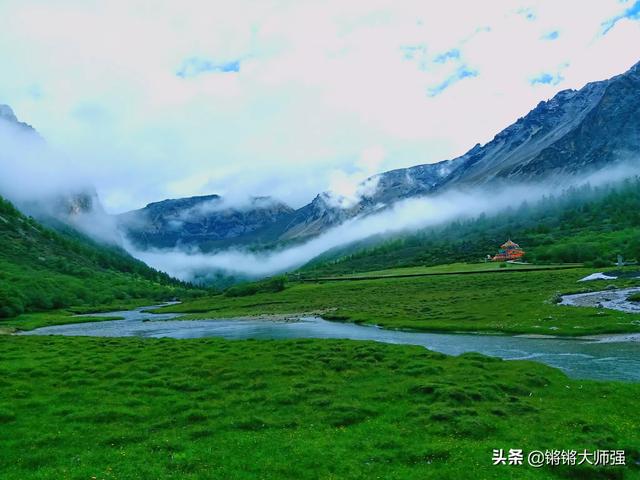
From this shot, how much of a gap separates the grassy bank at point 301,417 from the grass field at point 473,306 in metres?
33.0

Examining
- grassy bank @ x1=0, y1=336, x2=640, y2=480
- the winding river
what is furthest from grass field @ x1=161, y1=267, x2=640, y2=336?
grassy bank @ x1=0, y1=336, x2=640, y2=480

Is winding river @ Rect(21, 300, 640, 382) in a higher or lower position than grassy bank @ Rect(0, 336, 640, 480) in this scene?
lower

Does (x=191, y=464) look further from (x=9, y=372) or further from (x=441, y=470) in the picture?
(x=9, y=372)

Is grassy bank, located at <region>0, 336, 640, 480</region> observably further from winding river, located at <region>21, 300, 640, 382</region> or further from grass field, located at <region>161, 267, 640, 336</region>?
grass field, located at <region>161, 267, 640, 336</region>

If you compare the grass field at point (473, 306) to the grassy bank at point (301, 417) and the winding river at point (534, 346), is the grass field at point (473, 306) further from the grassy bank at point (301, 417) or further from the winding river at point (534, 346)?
the grassy bank at point (301, 417)

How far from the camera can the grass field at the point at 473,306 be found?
258 feet

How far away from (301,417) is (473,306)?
86.5 meters

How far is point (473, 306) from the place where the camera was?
111875mm

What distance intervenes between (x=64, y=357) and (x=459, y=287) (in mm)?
132939

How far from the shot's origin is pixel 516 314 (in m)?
92.9

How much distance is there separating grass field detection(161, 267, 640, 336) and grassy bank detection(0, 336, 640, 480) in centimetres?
3297

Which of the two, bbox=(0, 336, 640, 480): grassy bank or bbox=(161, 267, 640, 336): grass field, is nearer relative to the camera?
bbox=(0, 336, 640, 480): grassy bank

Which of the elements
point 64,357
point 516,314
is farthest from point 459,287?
point 64,357

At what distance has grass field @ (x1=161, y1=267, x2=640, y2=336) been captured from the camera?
78.8 metres
